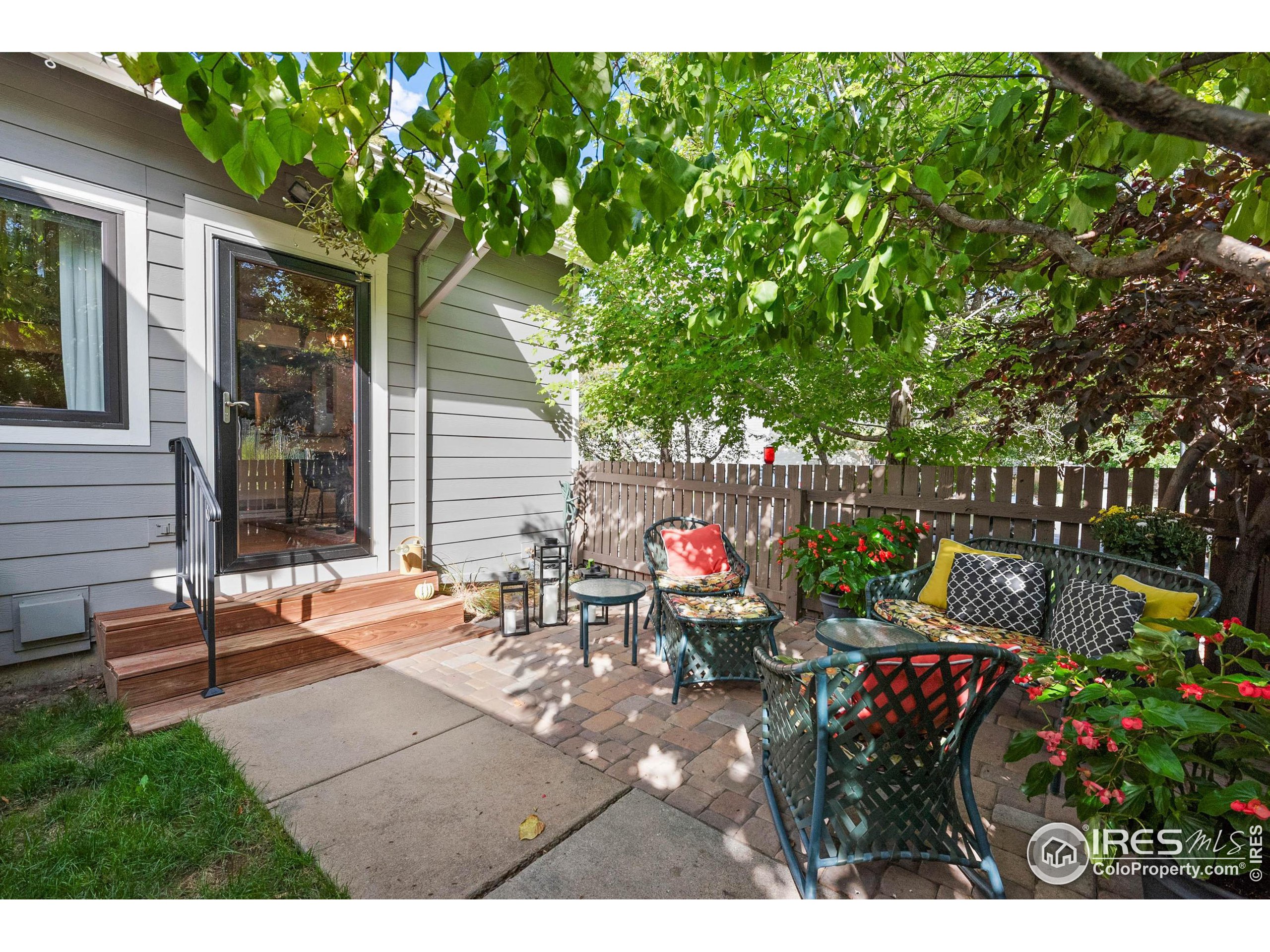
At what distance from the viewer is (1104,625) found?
8.33 feet

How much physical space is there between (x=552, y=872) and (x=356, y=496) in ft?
11.1

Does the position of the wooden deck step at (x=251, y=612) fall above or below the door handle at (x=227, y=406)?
below

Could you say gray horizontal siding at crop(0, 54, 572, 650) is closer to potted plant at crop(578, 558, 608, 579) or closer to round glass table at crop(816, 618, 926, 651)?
potted plant at crop(578, 558, 608, 579)

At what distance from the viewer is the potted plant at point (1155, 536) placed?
9.78 ft

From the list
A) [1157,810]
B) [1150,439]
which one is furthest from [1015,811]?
[1150,439]

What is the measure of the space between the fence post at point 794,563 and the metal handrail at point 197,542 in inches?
155

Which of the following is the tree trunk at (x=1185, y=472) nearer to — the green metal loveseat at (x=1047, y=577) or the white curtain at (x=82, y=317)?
the green metal loveseat at (x=1047, y=577)

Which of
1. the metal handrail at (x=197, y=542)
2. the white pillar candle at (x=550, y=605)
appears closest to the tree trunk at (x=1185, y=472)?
the white pillar candle at (x=550, y=605)

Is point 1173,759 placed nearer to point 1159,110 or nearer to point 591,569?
point 1159,110

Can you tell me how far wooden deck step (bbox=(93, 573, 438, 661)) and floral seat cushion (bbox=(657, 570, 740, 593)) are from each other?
1920 millimetres

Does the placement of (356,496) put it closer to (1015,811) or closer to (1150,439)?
(1015,811)

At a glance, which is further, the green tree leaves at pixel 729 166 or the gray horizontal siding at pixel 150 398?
the gray horizontal siding at pixel 150 398

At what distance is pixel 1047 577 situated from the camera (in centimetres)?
323

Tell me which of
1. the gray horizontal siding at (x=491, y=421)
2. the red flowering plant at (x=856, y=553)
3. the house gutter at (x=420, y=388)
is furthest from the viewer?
the gray horizontal siding at (x=491, y=421)
